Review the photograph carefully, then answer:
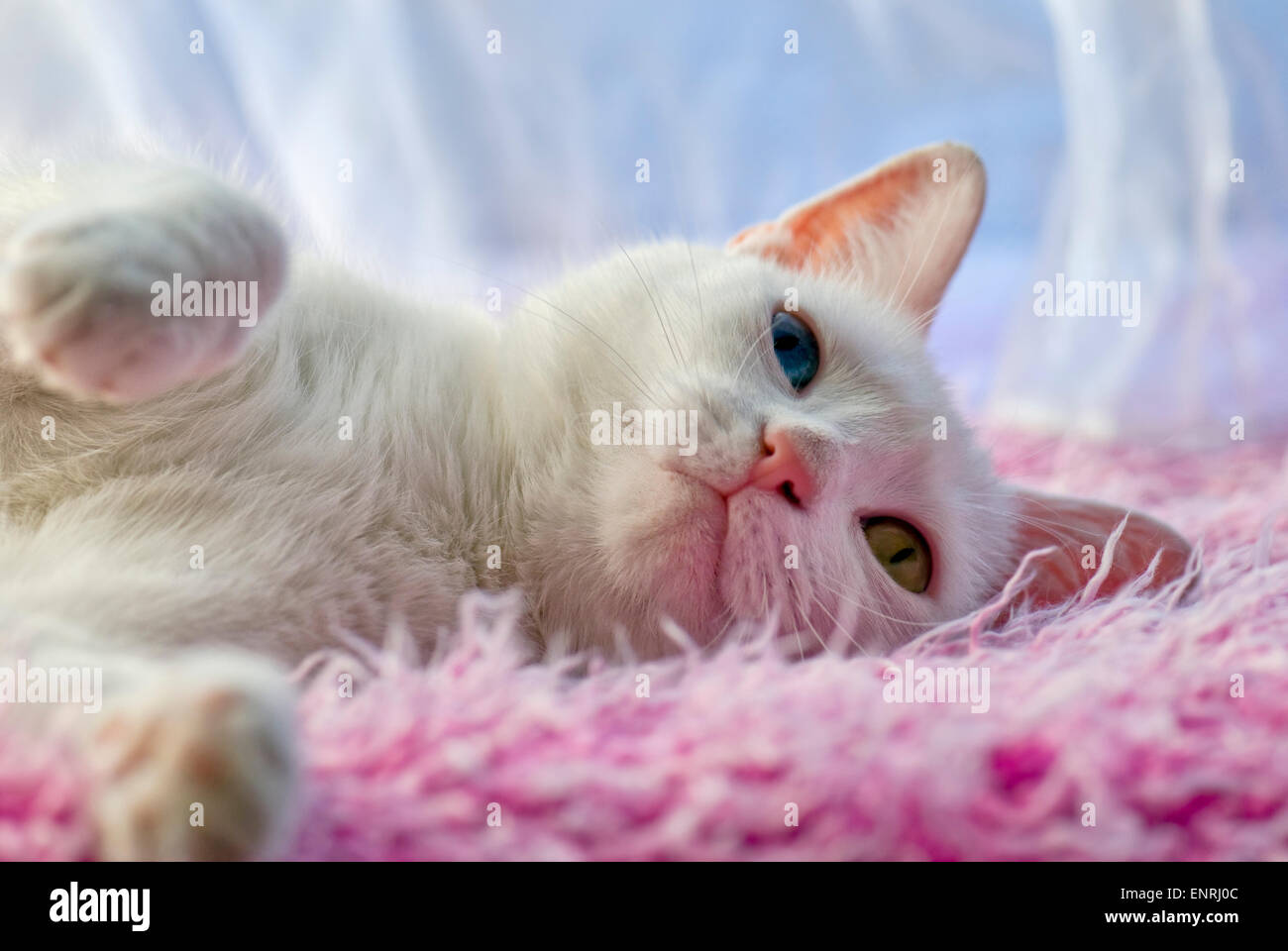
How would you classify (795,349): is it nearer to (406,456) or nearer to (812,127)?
(406,456)

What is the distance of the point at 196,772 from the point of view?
19.4 inches

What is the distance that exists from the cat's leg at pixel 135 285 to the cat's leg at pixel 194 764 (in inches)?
7.9

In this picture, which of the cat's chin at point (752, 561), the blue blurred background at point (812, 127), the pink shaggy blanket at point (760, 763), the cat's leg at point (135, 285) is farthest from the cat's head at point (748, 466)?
the blue blurred background at point (812, 127)

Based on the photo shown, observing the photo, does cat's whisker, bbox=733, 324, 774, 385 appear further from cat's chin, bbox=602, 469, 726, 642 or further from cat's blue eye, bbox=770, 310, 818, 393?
cat's chin, bbox=602, 469, 726, 642

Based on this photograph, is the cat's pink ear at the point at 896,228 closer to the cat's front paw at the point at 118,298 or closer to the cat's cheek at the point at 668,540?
the cat's cheek at the point at 668,540

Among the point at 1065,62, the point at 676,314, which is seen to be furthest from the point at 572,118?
the point at 676,314

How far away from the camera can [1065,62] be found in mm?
1854

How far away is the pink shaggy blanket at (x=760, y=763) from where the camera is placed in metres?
0.56

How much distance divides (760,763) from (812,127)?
1661 millimetres

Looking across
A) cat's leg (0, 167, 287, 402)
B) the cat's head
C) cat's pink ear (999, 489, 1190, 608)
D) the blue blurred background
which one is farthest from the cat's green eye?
the blue blurred background

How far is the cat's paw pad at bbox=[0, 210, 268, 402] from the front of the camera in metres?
0.61

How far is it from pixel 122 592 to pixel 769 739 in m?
0.42

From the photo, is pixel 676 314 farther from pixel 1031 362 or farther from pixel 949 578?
pixel 1031 362

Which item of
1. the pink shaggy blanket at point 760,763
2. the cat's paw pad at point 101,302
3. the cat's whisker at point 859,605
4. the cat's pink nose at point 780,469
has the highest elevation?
the cat's paw pad at point 101,302
